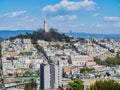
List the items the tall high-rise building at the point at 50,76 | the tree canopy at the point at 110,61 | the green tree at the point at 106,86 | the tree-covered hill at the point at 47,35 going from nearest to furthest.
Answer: the green tree at the point at 106,86 → the tall high-rise building at the point at 50,76 → the tree canopy at the point at 110,61 → the tree-covered hill at the point at 47,35

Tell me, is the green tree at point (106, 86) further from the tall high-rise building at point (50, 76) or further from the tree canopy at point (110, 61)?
the tree canopy at point (110, 61)

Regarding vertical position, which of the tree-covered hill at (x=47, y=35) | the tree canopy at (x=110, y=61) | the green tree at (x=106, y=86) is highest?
the tree-covered hill at (x=47, y=35)

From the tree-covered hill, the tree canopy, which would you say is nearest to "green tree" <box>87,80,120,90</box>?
the tree canopy

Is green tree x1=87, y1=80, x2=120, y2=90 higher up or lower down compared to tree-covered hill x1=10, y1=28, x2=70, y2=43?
lower down

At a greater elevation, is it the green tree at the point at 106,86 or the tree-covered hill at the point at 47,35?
the tree-covered hill at the point at 47,35

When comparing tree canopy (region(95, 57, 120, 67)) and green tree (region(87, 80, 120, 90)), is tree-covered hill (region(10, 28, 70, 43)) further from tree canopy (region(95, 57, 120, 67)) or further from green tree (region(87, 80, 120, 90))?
green tree (region(87, 80, 120, 90))

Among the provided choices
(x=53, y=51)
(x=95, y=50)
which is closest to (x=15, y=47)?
(x=53, y=51)

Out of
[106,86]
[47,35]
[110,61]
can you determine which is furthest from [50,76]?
[47,35]

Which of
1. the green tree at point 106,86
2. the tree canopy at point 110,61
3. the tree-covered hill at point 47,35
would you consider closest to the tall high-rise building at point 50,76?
the green tree at point 106,86

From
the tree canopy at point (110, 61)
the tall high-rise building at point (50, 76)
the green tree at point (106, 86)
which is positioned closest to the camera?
the green tree at point (106, 86)

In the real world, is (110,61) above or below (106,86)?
below

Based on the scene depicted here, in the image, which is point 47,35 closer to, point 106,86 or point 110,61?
point 110,61
